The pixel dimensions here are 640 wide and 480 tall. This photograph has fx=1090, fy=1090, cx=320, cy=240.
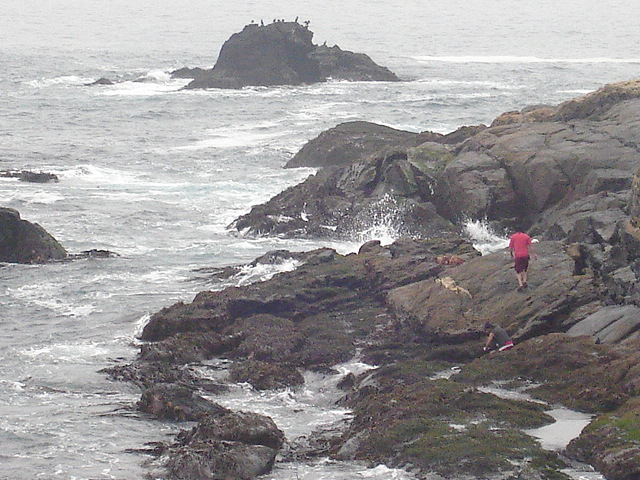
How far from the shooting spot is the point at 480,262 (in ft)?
75.9

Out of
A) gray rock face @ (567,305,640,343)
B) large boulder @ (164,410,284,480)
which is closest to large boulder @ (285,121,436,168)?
gray rock face @ (567,305,640,343)

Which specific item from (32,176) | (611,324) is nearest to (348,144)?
(32,176)

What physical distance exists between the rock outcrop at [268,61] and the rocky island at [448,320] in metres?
37.9

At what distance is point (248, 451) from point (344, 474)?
1.48 meters

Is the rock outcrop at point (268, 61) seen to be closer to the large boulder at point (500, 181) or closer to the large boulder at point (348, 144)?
A: the large boulder at point (348, 144)

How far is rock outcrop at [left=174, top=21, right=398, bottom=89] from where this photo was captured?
234 feet

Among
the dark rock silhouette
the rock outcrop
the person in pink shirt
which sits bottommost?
the dark rock silhouette

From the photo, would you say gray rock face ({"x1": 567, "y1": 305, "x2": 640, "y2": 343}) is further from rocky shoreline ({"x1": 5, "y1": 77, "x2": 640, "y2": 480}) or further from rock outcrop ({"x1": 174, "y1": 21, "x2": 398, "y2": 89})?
rock outcrop ({"x1": 174, "y1": 21, "x2": 398, "y2": 89})

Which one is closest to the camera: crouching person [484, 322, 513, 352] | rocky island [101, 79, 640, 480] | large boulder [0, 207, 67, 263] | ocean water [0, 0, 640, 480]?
rocky island [101, 79, 640, 480]

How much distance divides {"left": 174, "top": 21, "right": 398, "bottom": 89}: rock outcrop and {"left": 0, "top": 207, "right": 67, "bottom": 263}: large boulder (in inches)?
1630

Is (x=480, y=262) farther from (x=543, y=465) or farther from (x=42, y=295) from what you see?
(x=42, y=295)

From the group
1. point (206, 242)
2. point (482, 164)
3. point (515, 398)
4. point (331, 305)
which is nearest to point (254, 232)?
point (206, 242)

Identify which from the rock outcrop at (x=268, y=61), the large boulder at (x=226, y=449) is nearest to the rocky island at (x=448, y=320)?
the large boulder at (x=226, y=449)

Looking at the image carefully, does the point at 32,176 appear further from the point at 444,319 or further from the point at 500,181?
the point at 444,319
